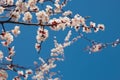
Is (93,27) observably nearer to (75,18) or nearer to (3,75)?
(75,18)

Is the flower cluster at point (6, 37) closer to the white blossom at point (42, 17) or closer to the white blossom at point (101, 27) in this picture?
the white blossom at point (42, 17)

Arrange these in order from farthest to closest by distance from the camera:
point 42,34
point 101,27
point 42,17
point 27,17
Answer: point 101,27, point 42,34, point 27,17, point 42,17

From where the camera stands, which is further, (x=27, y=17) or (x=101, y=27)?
(x=101, y=27)

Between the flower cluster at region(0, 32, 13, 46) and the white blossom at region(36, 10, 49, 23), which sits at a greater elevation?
the flower cluster at region(0, 32, 13, 46)

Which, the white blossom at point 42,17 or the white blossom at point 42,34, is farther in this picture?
the white blossom at point 42,34

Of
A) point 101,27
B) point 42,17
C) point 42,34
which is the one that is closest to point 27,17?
point 42,17

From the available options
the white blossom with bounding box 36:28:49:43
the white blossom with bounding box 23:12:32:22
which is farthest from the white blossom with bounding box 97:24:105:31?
the white blossom with bounding box 23:12:32:22

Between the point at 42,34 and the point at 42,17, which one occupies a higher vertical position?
the point at 42,34

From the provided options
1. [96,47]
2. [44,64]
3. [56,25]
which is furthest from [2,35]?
[96,47]

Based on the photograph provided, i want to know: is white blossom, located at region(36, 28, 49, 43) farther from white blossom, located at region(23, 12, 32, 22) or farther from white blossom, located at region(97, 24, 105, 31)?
white blossom, located at region(97, 24, 105, 31)

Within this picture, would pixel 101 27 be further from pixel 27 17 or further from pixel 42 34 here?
pixel 27 17

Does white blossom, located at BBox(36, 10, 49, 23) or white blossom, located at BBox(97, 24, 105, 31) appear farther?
white blossom, located at BBox(97, 24, 105, 31)

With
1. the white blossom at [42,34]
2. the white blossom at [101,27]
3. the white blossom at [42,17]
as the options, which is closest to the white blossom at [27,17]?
the white blossom at [42,17]

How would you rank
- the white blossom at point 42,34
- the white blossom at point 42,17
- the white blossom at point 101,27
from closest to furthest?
1. the white blossom at point 42,17
2. the white blossom at point 42,34
3. the white blossom at point 101,27
